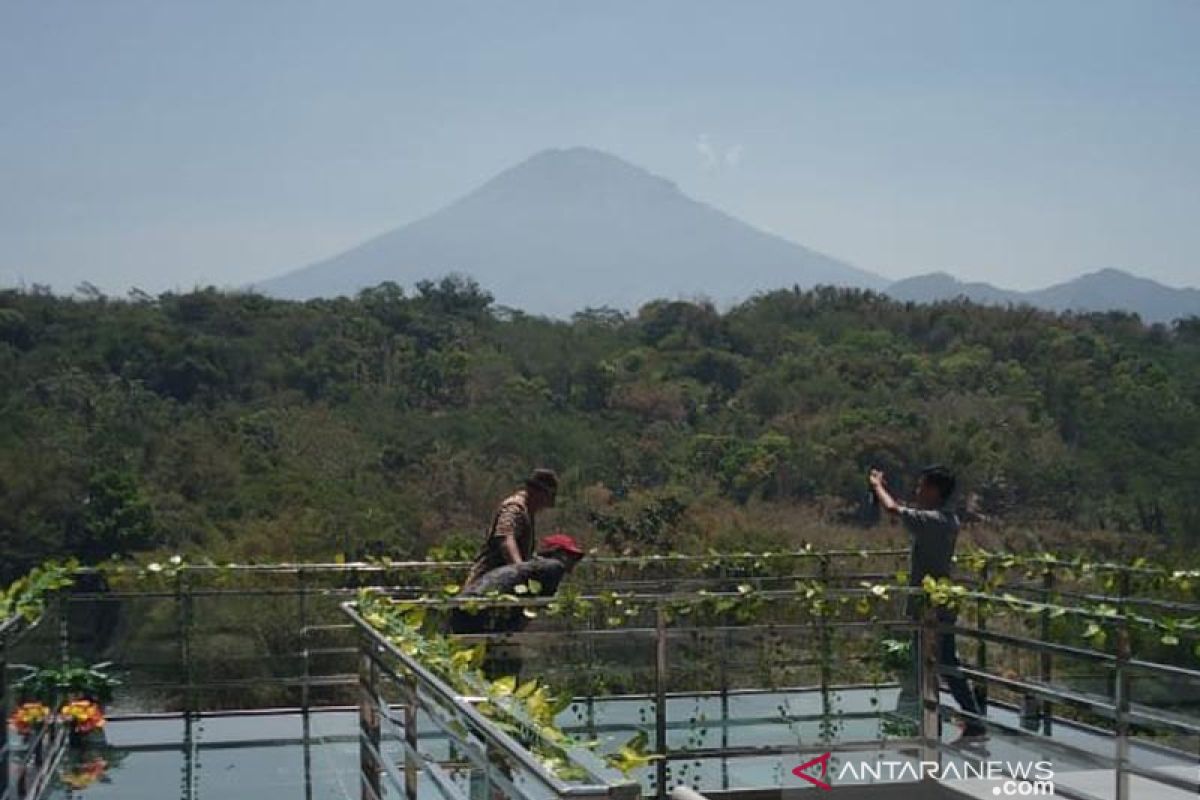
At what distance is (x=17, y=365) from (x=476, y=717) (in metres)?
47.1

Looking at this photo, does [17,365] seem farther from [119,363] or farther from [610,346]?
[610,346]

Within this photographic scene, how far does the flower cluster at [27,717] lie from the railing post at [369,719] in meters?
2.36

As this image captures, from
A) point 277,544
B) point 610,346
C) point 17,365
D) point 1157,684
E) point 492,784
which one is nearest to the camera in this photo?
point 492,784

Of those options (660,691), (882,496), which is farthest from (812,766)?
(882,496)

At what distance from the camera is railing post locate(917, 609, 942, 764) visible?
24.8ft

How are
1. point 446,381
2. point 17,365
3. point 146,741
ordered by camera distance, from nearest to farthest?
point 146,741 < point 17,365 < point 446,381

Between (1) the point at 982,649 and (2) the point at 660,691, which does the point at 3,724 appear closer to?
(2) the point at 660,691

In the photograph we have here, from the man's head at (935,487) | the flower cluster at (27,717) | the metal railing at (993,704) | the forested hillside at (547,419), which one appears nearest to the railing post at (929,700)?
the metal railing at (993,704)

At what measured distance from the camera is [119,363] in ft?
165

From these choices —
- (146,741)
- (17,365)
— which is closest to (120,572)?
(146,741)

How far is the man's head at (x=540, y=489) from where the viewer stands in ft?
27.4

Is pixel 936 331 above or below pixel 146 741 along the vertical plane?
above

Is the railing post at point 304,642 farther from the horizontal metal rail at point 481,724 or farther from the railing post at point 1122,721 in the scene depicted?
the railing post at point 1122,721

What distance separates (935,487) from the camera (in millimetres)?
8672
